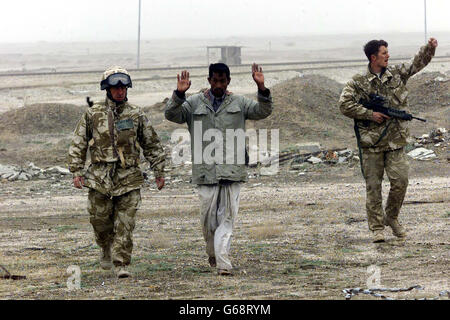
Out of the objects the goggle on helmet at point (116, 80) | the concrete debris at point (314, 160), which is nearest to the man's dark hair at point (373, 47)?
the goggle on helmet at point (116, 80)

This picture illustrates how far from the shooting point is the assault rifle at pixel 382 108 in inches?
398

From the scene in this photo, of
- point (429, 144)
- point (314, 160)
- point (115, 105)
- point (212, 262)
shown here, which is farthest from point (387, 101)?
point (429, 144)

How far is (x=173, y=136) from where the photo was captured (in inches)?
928

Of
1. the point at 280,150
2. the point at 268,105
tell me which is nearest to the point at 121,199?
the point at 268,105

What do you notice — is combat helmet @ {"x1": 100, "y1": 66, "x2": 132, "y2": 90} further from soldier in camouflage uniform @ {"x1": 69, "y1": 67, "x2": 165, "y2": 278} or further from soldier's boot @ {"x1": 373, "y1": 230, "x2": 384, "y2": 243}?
soldier's boot @ {"x1": 373, "y1": 230, "x2": 384, "y2": 243}

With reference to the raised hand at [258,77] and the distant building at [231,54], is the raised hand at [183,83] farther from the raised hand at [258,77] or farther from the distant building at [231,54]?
the distant building at [231,54]

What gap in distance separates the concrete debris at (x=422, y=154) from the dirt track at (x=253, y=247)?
1.85 meters

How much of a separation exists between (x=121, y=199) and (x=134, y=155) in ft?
1.36

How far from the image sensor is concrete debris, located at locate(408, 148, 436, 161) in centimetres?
1916

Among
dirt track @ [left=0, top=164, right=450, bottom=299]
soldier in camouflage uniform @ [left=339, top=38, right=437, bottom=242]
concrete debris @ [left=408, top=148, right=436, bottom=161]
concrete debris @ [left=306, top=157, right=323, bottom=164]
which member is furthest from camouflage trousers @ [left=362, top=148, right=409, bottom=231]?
concrete debris @ [left=306, top=157, right=323, bottom=164]

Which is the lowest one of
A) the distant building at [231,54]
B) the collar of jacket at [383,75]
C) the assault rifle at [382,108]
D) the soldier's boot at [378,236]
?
the soldier's boot at [378,236]

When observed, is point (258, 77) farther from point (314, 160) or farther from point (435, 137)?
point (435, 137)

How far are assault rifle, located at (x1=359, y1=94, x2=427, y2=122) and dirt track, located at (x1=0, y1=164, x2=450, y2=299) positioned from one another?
1334mm
